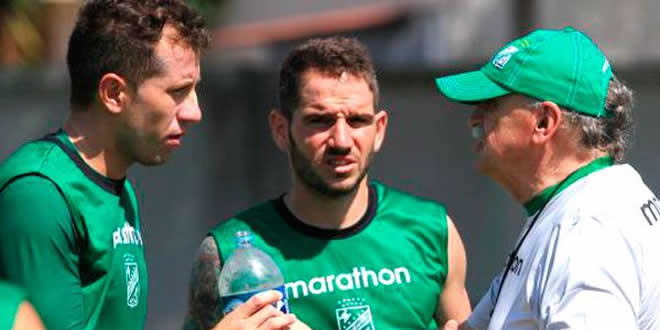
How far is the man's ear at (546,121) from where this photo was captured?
11.5 ft

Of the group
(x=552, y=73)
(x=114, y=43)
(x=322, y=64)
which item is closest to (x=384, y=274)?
(x=322, y=64)

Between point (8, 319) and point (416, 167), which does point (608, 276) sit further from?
point (416, 167)

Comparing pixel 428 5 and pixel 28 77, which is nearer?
pixel 28 77

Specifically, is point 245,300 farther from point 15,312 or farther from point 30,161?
point 15,312

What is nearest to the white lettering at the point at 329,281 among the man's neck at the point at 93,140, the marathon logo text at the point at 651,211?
the man's neck at the point at 93,140

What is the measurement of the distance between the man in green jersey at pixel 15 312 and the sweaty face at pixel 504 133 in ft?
5.13

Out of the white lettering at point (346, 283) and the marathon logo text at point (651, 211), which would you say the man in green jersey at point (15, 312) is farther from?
the white lettering at point (346, 283)

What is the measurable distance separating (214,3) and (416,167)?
7.98 m

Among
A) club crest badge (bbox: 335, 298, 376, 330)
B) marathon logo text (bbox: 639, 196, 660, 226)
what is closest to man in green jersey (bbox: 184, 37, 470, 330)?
club crest badge (bbox: 335, 298, 376, 330)

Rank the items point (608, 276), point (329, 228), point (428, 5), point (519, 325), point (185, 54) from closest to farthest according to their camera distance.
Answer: point (608, 276), point (519, 325), point (185, 54), point (329, 228), point (428, 5)

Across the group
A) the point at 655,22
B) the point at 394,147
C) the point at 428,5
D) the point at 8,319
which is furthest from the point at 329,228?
the point at 428,5

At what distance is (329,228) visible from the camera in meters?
4.62

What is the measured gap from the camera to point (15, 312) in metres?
2.56

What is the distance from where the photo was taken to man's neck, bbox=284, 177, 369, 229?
461 cm
